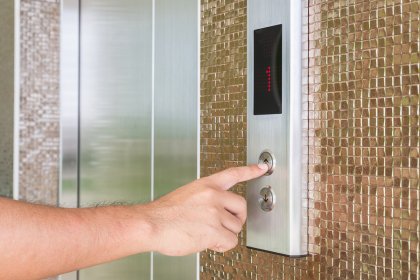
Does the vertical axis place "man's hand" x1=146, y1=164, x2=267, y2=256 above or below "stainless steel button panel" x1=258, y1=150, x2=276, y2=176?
below

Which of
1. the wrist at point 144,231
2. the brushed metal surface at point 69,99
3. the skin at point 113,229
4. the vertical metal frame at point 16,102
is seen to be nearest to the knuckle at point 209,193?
the skin at point 113,229

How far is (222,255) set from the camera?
137cm

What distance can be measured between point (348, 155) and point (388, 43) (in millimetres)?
197

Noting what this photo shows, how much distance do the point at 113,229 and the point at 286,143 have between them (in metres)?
0.34

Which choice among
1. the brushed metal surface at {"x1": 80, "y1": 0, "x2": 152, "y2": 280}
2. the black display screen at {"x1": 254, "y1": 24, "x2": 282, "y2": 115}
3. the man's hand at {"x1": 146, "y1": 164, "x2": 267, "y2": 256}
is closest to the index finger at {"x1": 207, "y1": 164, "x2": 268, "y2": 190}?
the man's hand at {"x1": 146, "y1": 164, "x2": 267, "y2": 256}

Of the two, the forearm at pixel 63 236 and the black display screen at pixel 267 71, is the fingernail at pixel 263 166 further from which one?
the forearm at pixel 63 236

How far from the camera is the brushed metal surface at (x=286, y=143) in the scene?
1.13m

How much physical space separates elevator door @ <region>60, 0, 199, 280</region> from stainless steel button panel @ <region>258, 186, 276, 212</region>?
31 cm

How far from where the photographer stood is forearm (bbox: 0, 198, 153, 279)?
1033 mm

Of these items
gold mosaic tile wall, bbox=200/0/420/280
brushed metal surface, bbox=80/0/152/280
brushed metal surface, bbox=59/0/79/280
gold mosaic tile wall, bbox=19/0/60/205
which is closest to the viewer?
gold mosaic tile wall, bbox=200/0/420/280

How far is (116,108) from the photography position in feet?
6.33

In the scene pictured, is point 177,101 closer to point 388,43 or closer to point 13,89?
point 388,43

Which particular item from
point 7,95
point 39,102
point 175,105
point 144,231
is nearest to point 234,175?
point 144,231

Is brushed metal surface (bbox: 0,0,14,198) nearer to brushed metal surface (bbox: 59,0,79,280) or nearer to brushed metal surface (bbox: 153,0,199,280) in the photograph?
brushed metal surface (bbox: 59,0,79,280)
